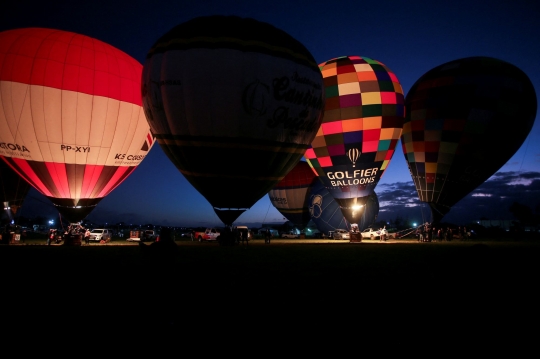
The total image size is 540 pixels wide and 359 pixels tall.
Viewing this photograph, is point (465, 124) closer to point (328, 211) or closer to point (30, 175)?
point (328, 211)

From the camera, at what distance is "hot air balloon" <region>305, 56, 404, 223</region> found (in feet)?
61.6

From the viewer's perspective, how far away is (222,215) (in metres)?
12.1

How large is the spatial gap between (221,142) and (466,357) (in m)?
8.66

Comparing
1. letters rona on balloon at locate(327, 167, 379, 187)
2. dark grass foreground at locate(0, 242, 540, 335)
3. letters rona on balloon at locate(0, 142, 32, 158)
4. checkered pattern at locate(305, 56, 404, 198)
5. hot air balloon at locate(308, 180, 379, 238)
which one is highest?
checkered pattern at locate(305, 56, 404, 198)

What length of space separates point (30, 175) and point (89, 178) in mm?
2410

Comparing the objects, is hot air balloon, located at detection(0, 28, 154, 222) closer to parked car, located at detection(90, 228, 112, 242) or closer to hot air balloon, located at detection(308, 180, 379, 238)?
parked car, located at detection(90, 228, 112, 242)

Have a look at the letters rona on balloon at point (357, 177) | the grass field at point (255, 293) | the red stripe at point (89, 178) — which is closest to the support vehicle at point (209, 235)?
the red stripe at point (89, 178)

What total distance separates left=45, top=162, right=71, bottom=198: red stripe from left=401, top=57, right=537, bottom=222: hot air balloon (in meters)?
17.1

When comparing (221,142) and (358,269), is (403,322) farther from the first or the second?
(221,142)

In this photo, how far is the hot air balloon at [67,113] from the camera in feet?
50.8

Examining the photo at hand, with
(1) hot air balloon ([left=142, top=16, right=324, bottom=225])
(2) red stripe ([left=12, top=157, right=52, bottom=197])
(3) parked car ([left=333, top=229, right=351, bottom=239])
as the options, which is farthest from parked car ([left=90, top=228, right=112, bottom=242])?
(3) parked car ([left=333, top=229, right=351, bottom=239])

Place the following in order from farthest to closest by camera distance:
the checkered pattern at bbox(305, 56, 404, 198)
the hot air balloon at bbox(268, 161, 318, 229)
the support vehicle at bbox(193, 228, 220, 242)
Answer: the hot air balloon at bbox(268, 161, 318, 229) < the support vehicle at bbox(193, 228, 220, 242) < the checkered pattern at bbox(305, 56, 404, 198)

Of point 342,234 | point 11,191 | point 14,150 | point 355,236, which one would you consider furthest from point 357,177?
point 11,191

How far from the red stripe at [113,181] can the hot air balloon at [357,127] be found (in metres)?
9.62
